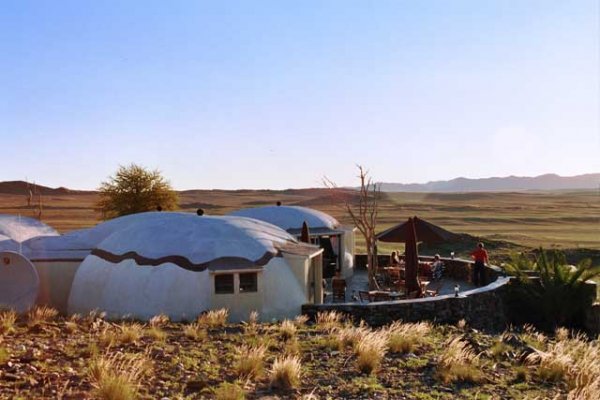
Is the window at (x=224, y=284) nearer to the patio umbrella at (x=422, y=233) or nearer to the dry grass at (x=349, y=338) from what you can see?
the dry grass at (x=349, y=338)

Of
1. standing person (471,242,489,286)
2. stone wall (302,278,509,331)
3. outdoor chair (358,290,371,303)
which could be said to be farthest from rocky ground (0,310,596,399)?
standing person (471,242,489,286)

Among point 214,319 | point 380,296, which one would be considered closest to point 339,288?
point 380,296

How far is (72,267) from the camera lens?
764 inches

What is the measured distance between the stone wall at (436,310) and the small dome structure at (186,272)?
1.31 metres

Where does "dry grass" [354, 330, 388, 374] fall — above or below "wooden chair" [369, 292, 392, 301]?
above

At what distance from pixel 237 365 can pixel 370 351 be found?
7.41 feet

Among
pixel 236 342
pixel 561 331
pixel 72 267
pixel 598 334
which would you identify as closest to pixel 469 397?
pixel 236 342

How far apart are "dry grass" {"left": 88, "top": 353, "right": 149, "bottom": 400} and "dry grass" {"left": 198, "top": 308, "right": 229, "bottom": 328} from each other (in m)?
4.08

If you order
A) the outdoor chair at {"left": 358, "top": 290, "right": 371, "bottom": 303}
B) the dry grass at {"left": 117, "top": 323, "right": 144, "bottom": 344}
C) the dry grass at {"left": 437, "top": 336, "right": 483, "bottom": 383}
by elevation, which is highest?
the dry grass at {"left": 117, "top": 323, "right": 144, "bottom": 344}

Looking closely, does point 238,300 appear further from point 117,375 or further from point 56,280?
point 117,375

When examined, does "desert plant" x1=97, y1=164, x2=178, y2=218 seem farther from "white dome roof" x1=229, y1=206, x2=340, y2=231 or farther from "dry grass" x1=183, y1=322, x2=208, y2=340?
"dry grass" x1=183, y1=322, x2=208, y2=340

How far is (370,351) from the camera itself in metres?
9.98

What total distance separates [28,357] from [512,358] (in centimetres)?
802

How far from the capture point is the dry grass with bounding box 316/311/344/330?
45.0 feet
